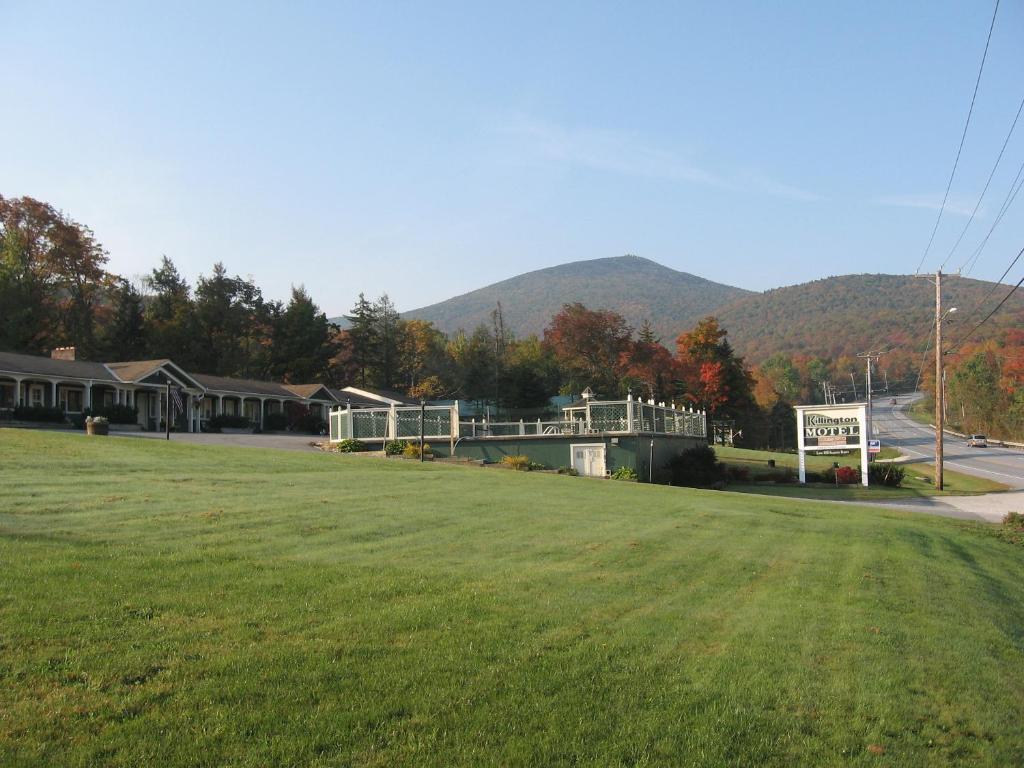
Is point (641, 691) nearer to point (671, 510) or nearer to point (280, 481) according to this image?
point (671, 510)

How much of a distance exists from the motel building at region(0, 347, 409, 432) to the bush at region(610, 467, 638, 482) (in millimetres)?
13107

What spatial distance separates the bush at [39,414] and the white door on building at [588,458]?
24.1 m

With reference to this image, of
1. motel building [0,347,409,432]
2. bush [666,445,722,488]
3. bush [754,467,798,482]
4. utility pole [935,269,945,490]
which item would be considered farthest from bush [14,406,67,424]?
utility pole [935,269,945,490]

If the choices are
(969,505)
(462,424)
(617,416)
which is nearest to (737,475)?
(617,416)

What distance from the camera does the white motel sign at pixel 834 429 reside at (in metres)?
37.9

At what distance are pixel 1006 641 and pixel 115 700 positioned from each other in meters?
8.53

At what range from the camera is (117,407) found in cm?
4344

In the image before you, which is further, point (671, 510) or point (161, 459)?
point (161, 459)

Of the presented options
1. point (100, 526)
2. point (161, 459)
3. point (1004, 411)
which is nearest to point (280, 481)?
point (161, 459)

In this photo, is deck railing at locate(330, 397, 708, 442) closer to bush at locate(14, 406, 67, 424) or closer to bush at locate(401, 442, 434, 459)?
bush at locate(401, 442, 434, 459)

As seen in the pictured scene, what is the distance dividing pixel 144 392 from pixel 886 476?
4084 centimetres

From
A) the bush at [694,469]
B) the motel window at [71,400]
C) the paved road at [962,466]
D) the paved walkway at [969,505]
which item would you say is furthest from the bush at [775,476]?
the motel window at [71,400]

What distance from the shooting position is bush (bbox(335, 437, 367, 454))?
34625 mm

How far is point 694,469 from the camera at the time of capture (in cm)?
3747
